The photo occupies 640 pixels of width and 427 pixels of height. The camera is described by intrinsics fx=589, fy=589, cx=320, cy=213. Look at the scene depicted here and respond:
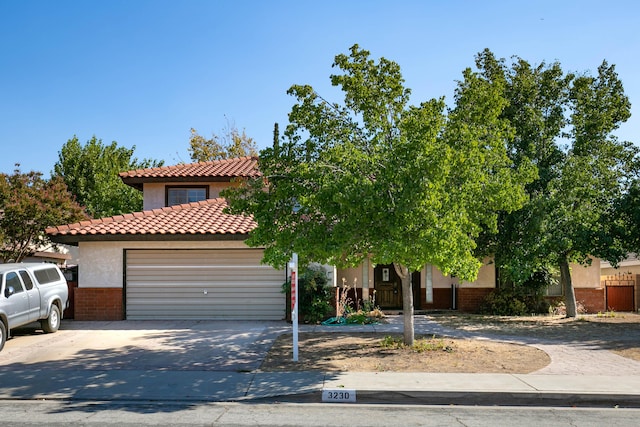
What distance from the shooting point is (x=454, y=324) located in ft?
55.9

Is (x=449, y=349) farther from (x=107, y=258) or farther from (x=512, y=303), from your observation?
(x=107, y=258)

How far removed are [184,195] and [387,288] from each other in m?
8.50

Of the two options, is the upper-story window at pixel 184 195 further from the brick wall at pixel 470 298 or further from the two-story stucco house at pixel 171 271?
the brick wall at pixel 470 298

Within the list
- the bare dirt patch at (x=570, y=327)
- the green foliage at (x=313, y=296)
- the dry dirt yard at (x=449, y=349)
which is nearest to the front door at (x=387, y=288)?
the bare dirt patch at (x=570, y=327)

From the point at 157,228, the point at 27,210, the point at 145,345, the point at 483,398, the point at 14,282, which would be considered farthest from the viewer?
the point at 27,210

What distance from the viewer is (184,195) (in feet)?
74.5

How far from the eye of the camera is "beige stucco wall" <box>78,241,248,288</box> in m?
17.6

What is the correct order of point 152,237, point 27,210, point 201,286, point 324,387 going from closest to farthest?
point 324,387 < point 152,237 < point 201,286 < point 27,210

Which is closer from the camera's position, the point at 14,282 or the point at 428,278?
the point at 14,282

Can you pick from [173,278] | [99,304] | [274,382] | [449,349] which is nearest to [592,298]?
[449,349]

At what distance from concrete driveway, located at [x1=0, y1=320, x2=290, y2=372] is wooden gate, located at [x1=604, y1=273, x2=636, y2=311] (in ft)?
43.7

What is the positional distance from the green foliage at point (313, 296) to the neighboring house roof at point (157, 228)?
7.08ft

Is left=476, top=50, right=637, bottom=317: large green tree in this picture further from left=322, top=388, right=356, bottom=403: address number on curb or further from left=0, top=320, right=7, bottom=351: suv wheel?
left=0, top=320, right=7, bottom=351: suv wheel

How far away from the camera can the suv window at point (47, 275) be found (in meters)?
14.9
